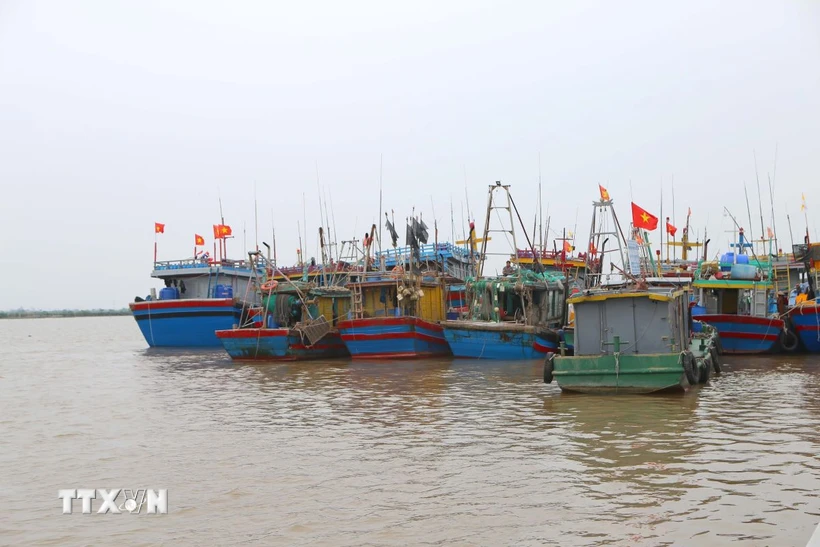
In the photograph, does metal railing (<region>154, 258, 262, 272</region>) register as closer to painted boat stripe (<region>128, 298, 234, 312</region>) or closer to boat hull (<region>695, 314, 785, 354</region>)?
painted boat stripe (<region>128, 298, 234, 312</region>)

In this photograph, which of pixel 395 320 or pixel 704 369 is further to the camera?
pixel 395 320

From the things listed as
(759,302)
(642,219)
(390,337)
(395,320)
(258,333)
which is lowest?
(390,337)

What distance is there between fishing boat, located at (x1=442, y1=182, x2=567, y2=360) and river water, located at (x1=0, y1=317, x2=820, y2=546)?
21.1ft

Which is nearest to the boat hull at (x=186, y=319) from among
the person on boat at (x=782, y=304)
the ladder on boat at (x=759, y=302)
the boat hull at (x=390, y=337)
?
the boat hull at (x=390, y=337)

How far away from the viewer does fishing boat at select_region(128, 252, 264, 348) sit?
3916cm

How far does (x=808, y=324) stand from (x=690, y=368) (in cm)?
1205

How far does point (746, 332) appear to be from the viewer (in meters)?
26.5

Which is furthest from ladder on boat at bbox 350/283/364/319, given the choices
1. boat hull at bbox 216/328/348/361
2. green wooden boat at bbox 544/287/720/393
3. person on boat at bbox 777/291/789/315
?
person on boat at bbox 777/291/789/315

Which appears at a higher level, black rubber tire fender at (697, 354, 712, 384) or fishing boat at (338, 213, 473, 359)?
fishing boat at (338, 213, 473, 359)

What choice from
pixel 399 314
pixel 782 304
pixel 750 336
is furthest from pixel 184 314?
pixel 782 304

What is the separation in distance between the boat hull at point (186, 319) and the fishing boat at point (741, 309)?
72.8ft

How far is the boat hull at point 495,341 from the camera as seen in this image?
26000 mm

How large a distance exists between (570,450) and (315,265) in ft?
101

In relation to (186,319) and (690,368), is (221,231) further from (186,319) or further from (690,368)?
(690,368)
